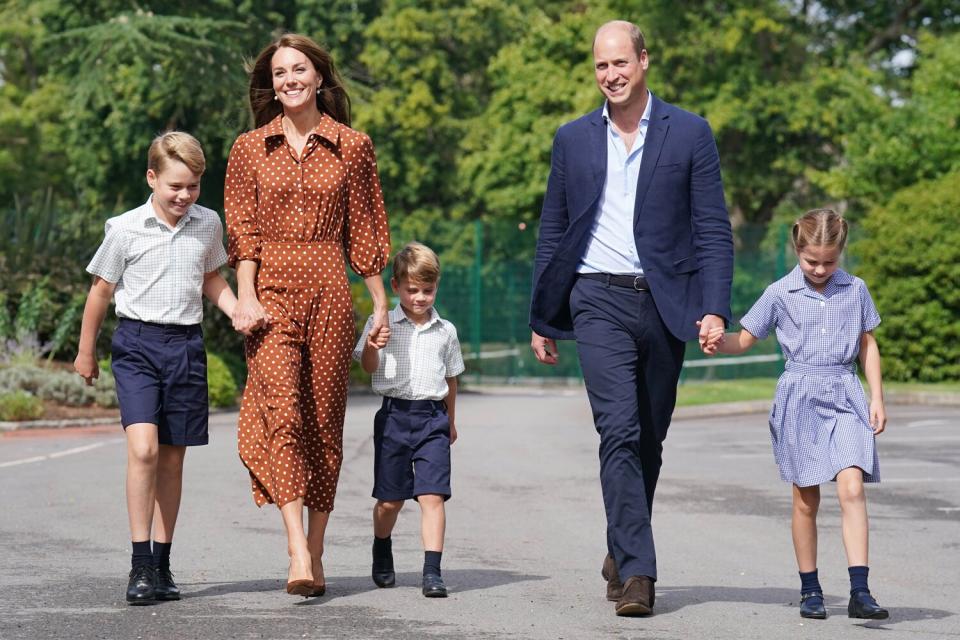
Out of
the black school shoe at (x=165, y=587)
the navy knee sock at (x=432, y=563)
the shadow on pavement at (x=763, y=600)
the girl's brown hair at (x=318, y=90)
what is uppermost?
the girl's brown hair at (x=318, y=90)

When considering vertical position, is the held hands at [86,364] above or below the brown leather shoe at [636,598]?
above

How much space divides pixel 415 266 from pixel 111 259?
119cm

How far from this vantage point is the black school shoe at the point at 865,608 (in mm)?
6195

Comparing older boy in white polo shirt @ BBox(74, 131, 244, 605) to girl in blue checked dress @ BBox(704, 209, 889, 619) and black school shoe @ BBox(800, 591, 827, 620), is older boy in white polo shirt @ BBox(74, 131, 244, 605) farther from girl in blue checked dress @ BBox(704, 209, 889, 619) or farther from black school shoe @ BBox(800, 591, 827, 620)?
black school shoe @ BBox(800, 591, 827, 620)

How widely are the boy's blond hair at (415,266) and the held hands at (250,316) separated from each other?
0.72 m

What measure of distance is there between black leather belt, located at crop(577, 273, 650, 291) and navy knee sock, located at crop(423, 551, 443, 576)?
1238 millimetres

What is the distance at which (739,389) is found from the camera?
24078 millimetres

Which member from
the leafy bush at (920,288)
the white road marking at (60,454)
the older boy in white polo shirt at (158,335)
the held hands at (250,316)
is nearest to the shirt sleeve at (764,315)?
the held hands at (250,316)

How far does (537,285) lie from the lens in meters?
6.52

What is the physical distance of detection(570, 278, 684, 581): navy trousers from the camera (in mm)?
6180

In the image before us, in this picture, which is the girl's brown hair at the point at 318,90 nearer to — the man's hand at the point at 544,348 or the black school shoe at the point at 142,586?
the man's hand at the point at 544,348

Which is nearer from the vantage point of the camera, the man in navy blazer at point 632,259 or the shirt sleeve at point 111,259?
the man in navy blazer at point 632,259

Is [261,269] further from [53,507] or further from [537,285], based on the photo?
[53,507]

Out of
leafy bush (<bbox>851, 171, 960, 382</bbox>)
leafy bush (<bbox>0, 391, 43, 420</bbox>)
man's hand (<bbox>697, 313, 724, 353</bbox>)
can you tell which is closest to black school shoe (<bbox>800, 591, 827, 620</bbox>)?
man's hand (<bbox>697, 313, 724, 353</bbox>)
